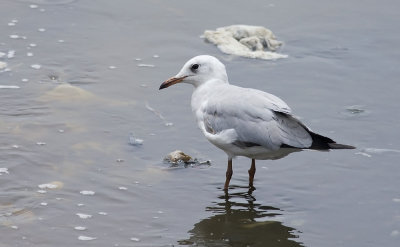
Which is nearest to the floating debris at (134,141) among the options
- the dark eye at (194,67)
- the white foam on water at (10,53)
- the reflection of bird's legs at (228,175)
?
the dark eye at (194,67)

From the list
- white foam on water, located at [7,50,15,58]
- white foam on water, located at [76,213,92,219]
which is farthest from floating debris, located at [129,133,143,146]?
white foam on water, located at [7,50,15,58]

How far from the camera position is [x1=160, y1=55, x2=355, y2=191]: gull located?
6230 millimetres

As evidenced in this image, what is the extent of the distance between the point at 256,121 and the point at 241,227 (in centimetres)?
87

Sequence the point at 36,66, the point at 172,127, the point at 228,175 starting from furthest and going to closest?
the point at 36,66 < the point at 172,127 < the point at 228,175

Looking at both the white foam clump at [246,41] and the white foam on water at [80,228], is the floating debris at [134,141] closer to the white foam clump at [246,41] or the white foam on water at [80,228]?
the white foam on water at [80,228]

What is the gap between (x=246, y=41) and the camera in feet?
32.5

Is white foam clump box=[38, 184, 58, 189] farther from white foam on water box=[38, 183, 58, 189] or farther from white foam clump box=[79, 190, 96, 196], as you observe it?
white foam clump box=[79, 190, 96, 196]

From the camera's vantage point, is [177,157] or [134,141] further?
[134,141]

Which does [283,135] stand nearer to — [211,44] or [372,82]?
[372,82]

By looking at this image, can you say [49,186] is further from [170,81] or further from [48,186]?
[170,81]

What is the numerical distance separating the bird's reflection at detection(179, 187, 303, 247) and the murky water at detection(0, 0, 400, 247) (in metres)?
0.02

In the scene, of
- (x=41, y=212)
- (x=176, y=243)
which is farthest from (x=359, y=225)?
(x=41, y=212)

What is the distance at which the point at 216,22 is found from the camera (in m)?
10.6

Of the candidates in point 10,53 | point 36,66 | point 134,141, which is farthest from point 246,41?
point 134,141
